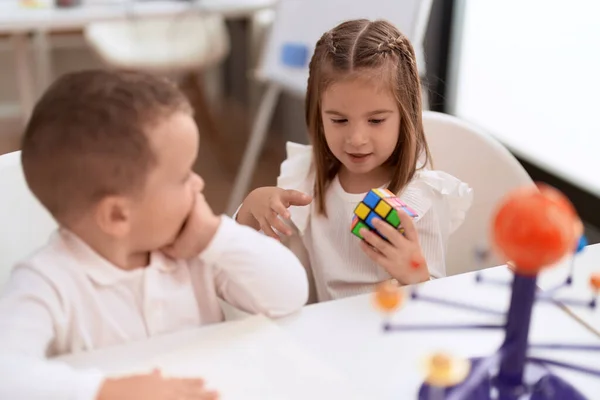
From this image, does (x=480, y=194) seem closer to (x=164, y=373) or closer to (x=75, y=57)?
(x=164, y=373)

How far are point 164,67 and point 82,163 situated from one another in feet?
8.01

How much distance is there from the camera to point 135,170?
73cm

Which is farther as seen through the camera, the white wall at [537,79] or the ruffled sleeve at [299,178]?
the white wall at [537,79]

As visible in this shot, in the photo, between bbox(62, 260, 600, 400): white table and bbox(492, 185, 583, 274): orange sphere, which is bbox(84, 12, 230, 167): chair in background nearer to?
bbox(62, 260, 600, 400): white table

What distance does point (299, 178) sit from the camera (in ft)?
4.09

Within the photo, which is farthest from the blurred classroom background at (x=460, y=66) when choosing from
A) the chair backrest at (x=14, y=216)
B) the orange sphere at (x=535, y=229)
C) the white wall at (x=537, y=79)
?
the orange sphere at (x=535, y=229)

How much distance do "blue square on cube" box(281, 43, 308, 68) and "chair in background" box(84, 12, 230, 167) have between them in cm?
82

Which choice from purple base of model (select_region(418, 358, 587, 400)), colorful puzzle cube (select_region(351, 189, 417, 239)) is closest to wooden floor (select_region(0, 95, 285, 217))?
colorful puzzle cube (select_region(351, 189, 417, 239))

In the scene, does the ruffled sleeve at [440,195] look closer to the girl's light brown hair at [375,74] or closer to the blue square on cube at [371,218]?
the girl's light brown hair at [375,74]

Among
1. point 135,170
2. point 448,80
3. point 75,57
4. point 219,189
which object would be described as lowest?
point 219,189

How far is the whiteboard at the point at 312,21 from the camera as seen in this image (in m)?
2.04

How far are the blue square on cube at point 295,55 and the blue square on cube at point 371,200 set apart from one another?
54.4 inches

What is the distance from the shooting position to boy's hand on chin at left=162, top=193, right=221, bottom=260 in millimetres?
809

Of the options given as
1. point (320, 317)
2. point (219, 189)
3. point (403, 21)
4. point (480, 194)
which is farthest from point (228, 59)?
point (320, 317)
